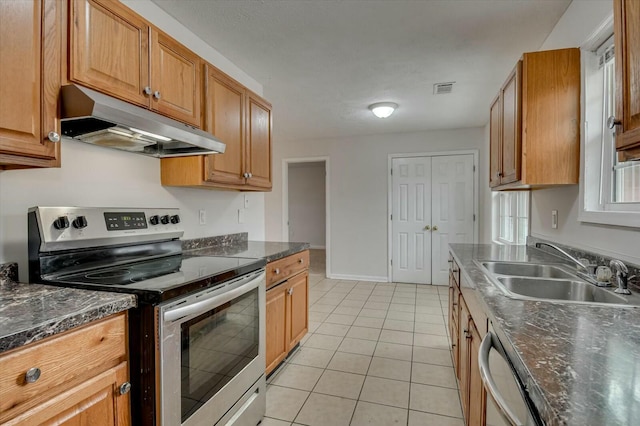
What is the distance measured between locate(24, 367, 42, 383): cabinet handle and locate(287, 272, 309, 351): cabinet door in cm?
161

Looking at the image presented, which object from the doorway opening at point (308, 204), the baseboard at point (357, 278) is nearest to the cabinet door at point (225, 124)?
the baseboard at point (357, 278)

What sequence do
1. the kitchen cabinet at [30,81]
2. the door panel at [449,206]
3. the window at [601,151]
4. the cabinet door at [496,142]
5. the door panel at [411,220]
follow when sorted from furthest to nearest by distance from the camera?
the door panel at [411,220] < the door panel at [449,206] < the cabinet door at [496,142] < the window at [601,151] < the kitchen cabinet at [30,81]

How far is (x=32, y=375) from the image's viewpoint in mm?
789

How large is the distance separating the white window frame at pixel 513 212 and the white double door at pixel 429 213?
0.48m

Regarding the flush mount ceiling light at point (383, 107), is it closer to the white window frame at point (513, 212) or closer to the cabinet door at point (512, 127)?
the cabinet door at point (512, 127)

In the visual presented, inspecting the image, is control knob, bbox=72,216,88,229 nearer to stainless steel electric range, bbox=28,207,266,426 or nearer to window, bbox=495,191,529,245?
stainless steel electric range, bbox=28,207,266,426

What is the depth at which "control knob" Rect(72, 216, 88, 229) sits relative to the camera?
54.8 inches

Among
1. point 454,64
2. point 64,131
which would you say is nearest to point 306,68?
point 454,64

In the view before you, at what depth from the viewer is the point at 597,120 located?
5.64 ft

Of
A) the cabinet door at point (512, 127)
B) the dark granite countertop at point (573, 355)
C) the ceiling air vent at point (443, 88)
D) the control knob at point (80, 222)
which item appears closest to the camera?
the dark granite countertop at point (573, 355)

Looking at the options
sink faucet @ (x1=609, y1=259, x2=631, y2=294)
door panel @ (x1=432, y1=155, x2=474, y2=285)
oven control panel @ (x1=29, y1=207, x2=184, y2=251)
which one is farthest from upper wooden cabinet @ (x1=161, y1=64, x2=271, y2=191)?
door panel @ (x1=432, y1=155, x2=474, y2=285)

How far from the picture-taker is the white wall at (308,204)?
8695 millimetres

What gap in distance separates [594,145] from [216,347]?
2.24 m

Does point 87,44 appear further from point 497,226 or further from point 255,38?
point 497,226
